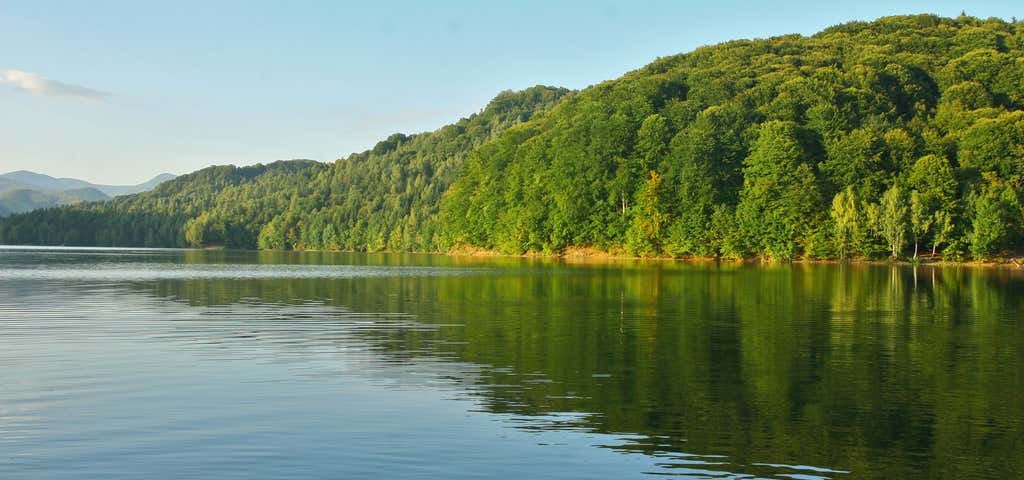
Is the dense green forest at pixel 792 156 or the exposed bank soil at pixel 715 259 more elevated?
the dense green forest at pixel 792 156

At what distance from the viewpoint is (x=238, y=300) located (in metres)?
44.4

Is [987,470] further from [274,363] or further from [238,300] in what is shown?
[238,300]

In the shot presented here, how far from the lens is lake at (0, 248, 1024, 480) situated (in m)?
13.6

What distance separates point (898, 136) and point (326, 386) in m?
109

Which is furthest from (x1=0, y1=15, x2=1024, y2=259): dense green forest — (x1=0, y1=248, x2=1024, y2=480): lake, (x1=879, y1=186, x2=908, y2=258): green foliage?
(x1=0, y1=248, x2=1024, y2=480): lake

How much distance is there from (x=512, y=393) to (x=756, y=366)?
7555 mm

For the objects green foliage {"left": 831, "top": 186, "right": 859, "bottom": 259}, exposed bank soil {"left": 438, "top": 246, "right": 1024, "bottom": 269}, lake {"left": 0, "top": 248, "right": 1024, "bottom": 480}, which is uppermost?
green foliage {"left": 831, "top": 186, "right": 859, "bottom": 259}

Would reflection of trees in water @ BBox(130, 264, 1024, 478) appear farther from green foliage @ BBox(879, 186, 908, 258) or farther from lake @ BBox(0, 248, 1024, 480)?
green foliage @ BBox(879, 186, 908, 258)

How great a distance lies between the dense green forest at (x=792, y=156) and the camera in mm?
104000

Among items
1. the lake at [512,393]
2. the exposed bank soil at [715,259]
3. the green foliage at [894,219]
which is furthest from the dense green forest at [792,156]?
the lake at [512,393]

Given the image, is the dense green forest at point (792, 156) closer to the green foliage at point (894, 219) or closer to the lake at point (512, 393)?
the green foliage at point (894, 219)

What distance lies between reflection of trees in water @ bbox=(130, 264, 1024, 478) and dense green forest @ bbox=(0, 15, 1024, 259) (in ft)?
201

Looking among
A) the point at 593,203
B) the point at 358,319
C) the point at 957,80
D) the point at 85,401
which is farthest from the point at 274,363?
the point at 957,80

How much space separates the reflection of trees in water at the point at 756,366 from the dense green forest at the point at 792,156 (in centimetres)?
6126
